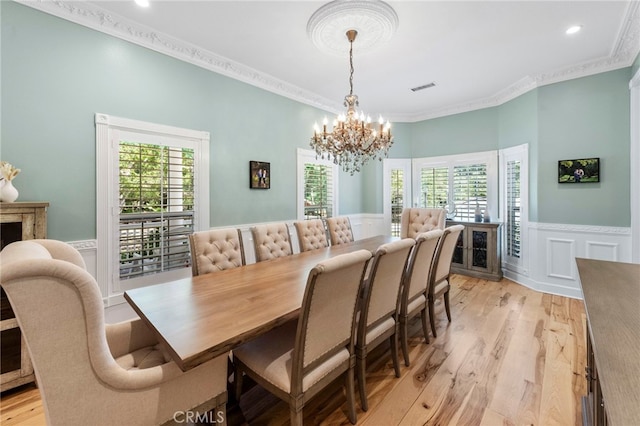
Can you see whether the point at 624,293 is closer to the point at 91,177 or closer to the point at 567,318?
the point at 567,318

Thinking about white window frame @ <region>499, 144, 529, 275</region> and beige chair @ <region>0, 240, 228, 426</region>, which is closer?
beige chair @ <region>0, 240, 228, 426</region>

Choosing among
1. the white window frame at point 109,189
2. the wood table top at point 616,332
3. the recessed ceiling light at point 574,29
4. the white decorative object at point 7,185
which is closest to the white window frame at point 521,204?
the recessed ceiling light at point 574,29

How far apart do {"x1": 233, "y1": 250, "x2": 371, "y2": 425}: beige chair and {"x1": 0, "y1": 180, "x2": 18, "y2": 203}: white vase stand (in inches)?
79.0

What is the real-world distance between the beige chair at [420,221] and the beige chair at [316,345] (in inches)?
113

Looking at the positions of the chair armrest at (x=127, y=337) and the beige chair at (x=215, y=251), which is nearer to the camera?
the chair armrest at (x=127, y=337)

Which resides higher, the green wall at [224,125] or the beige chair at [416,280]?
the green wall at [224,125]

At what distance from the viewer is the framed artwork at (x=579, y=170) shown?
3611 millimetres

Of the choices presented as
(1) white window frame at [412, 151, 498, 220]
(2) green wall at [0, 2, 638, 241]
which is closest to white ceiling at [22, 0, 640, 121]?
(2) green wall at [0, 2, 638, 241]

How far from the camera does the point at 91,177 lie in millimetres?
2570

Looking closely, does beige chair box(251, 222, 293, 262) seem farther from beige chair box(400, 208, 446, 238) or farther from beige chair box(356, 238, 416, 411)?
beige chair box(400, 208, 446, 238)

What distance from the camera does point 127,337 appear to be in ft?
5.11

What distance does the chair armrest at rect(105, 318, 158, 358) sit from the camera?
1.51 meters

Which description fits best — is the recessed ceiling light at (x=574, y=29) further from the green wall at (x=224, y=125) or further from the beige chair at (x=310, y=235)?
the beige chair at (x=310, y=235)

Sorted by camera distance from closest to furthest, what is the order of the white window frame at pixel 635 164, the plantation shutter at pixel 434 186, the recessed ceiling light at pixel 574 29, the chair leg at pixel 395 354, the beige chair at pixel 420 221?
the chair leg at pixel 395 354 < the recessed ceiling light at pixel 574 29 < the white window frame at pixel 635 164 < the beige chair at pixel 420 221 < the plantation shutter at pixel 434 186
